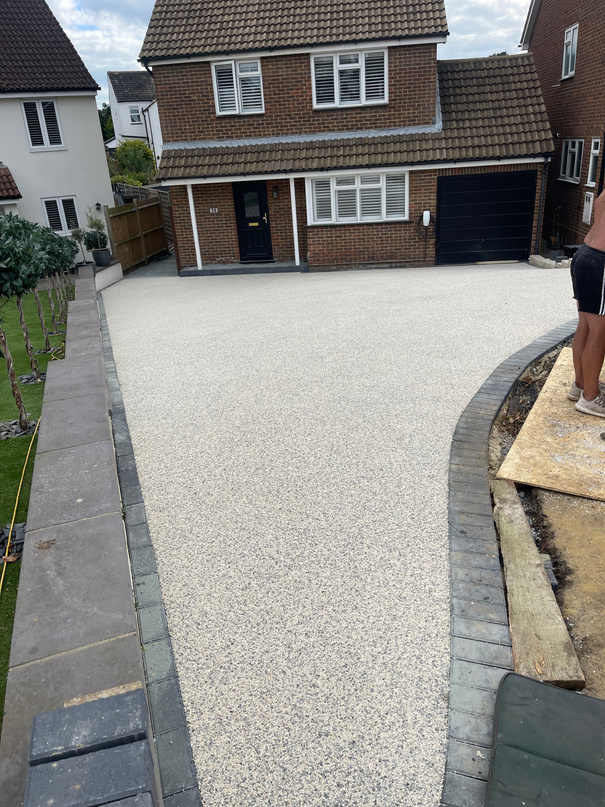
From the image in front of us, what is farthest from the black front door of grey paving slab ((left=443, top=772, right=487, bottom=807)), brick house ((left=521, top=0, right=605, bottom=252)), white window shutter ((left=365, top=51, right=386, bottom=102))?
grey paving slab ((left=443, top=772, right=487, bottom=807))

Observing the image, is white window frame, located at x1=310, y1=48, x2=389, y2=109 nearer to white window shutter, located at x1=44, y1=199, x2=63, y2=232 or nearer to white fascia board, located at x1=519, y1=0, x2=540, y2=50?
white fascia board, located at x1=519, y1=0, x2=540, y2=50

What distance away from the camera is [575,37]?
16.7 m

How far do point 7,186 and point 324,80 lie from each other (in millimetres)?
10494

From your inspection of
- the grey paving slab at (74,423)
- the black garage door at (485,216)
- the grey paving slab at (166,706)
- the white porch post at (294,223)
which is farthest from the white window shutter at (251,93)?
the grey paving slab at (166,706)

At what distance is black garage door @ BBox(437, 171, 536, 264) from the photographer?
15406 millimetres

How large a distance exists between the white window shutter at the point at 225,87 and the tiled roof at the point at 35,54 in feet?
22.5

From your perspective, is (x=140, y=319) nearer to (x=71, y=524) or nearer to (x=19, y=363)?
(x=19, y=363)

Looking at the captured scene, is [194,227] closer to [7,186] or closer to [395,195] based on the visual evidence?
[395,195]

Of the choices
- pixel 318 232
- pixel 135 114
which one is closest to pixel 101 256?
pixel 318 232

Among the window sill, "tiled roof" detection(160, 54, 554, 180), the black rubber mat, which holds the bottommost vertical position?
the black rubber mat

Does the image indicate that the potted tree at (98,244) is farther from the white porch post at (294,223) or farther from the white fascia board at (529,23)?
the white fascia board at (529,23)

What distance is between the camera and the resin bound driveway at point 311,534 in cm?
291

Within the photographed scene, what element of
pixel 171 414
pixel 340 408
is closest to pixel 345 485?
pixel 340 408

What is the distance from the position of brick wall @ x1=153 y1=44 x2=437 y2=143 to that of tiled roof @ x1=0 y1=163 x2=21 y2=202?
5967mm
